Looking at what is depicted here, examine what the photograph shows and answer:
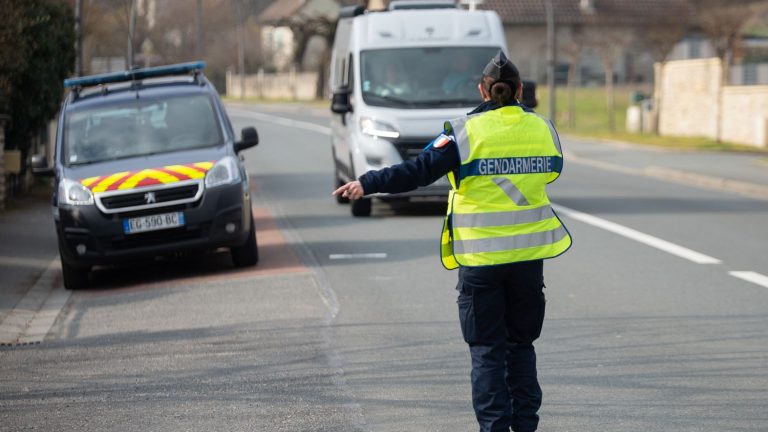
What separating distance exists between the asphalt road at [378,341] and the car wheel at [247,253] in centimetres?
15

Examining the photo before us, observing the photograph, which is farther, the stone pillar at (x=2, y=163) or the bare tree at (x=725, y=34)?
the bare tree at (x=725, y=34)

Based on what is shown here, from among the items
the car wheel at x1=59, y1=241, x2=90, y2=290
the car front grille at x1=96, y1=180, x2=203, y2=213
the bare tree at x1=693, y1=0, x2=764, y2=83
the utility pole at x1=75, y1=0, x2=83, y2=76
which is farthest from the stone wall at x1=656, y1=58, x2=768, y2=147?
the car wheel at x1=59, y1=241, x2=90, y2=290

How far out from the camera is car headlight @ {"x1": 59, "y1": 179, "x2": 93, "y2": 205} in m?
12.3

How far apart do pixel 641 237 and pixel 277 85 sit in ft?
246

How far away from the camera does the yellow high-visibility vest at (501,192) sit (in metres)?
5.86

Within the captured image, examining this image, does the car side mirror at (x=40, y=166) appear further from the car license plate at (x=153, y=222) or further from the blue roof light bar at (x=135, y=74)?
the car license plate at (x=153, y=222)

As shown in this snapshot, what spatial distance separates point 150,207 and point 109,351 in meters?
3.50

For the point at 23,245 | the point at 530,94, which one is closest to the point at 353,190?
the point at 23,245

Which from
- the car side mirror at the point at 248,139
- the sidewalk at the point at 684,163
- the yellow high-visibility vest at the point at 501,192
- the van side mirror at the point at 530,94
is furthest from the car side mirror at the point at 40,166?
the sidewalk at the point at 684,163

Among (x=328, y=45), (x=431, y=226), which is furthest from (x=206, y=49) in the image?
(x=431, y=226)

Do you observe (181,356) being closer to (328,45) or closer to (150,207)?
(150,207)

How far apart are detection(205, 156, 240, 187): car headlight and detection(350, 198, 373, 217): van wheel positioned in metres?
4.51

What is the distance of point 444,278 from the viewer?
39.4 ft

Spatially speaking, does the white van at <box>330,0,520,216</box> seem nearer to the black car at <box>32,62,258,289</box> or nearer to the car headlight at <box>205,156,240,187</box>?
the black car at <box>32,62,258,289</box>
